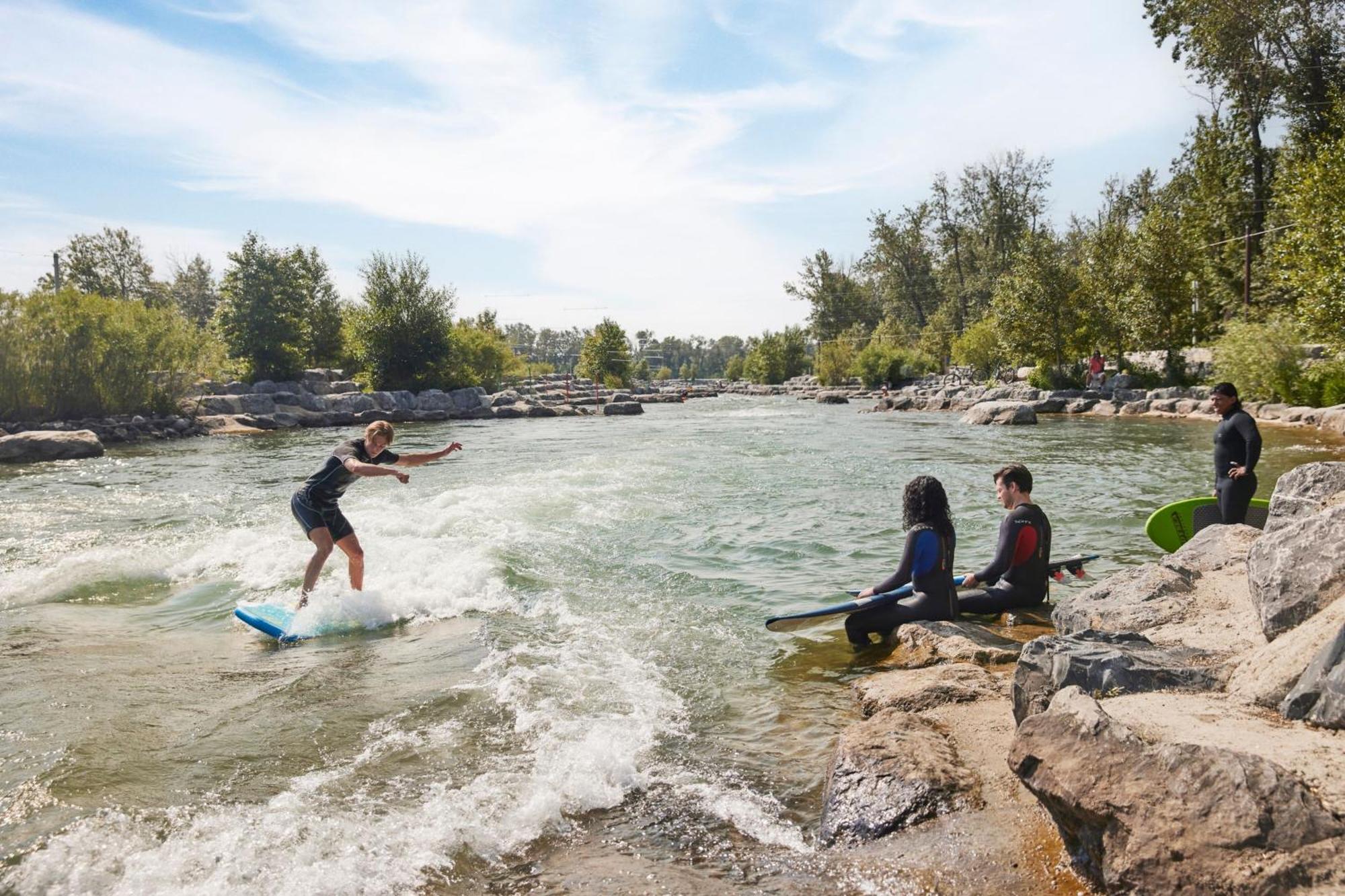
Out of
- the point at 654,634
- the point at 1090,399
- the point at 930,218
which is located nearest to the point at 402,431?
the point at 1090,399

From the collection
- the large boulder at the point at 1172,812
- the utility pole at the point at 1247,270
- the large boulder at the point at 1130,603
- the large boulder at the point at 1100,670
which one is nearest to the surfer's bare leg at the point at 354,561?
the large boulder at the point at 1100,670

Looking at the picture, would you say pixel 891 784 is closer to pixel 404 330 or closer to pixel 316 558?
pixel 316 558

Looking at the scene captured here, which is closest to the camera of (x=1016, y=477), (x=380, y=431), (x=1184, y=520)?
(x=1016, y=477)

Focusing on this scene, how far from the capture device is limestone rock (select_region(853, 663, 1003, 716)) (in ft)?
16.9

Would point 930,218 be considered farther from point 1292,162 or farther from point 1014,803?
point 1014,803

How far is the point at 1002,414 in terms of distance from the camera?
105ft

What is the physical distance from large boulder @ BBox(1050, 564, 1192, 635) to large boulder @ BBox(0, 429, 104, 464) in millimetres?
27392

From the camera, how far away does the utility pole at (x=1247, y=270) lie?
34.2m

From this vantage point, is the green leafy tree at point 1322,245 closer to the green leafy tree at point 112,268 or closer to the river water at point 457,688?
the river water at point 457,688

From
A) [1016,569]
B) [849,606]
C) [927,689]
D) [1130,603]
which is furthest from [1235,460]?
[927,689]

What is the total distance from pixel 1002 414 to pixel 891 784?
99.3 ft

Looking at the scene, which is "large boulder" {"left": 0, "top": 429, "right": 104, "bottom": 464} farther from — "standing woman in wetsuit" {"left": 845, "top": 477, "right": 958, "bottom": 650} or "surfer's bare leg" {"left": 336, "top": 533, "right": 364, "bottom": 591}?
"standing woman in wetsuit" {"left": 845, "top": 477, "right": 958, "bottom": 650}

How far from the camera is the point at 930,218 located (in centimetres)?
7188

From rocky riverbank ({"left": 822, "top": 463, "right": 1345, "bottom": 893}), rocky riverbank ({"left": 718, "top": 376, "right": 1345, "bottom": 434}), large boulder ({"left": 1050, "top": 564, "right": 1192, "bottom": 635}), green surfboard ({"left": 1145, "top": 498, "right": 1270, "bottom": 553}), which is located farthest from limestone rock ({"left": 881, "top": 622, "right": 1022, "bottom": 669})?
rocky riverbank ({"left": 718, "top": 376, "right": 1345, "bottom": 434})
